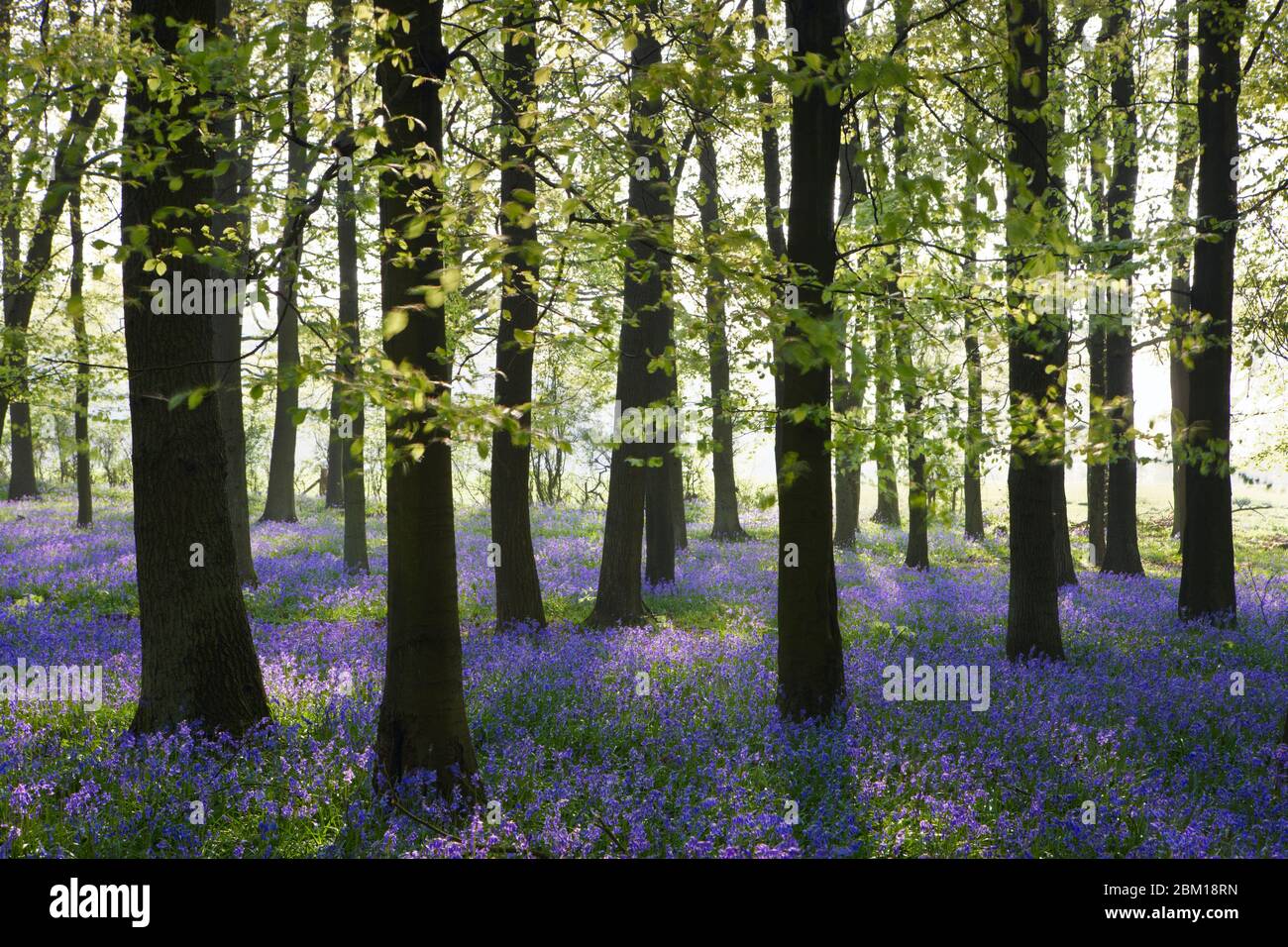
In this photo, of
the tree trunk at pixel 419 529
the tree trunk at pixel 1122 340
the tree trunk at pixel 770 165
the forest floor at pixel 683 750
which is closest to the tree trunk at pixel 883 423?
the tree trunk at pixel 770 165

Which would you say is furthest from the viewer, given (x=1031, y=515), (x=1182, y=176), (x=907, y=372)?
(x=1182, y=176)

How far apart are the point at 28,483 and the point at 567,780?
2942cm

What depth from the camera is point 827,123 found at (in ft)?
24.0

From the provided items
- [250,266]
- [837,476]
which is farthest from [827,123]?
[837,476]

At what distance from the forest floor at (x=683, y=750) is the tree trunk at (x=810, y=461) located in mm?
467

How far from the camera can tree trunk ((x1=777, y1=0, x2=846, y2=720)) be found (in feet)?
23.9

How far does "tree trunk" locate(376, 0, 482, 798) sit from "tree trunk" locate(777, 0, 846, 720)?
9.35 ft

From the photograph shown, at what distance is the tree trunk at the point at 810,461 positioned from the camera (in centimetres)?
730

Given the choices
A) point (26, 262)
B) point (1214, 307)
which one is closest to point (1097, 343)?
point (1214, 307)

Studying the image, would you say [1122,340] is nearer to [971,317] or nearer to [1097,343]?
[1097,343]

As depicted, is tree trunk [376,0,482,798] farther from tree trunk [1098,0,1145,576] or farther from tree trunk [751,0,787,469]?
tree trunk [1098,0,1145,576]

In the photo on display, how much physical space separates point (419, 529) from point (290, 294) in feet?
5.66

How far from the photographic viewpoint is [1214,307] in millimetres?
12109
